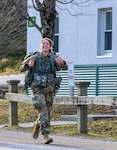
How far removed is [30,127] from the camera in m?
13.1

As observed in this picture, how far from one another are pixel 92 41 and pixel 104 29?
0.63 metres

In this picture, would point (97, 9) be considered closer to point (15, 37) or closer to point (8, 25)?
point (8, 25)

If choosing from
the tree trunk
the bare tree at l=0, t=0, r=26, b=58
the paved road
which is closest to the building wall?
the bare tree at l=0, t=0, r=26, b=58

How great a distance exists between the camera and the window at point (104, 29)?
2052 centimetres

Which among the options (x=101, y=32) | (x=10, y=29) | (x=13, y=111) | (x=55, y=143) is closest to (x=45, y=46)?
(x=55, y=143)

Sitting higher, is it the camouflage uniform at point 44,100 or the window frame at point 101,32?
the window frame at point 101,32

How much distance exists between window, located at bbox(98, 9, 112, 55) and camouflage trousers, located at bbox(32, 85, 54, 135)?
1095 centimetres

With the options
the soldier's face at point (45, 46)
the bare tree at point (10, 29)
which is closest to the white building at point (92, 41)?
the bare tree at point (10, 29)

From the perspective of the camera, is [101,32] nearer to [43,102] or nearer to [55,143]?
[55,143]

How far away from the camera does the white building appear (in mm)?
19969

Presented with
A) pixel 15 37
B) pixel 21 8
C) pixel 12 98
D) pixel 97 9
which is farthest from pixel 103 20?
pixel 15 37

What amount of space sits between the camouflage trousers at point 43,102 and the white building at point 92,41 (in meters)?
10.0

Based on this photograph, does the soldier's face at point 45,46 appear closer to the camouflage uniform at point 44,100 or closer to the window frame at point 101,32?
the camouflage uniform at point 44,100

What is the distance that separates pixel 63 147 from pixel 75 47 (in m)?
12.0
